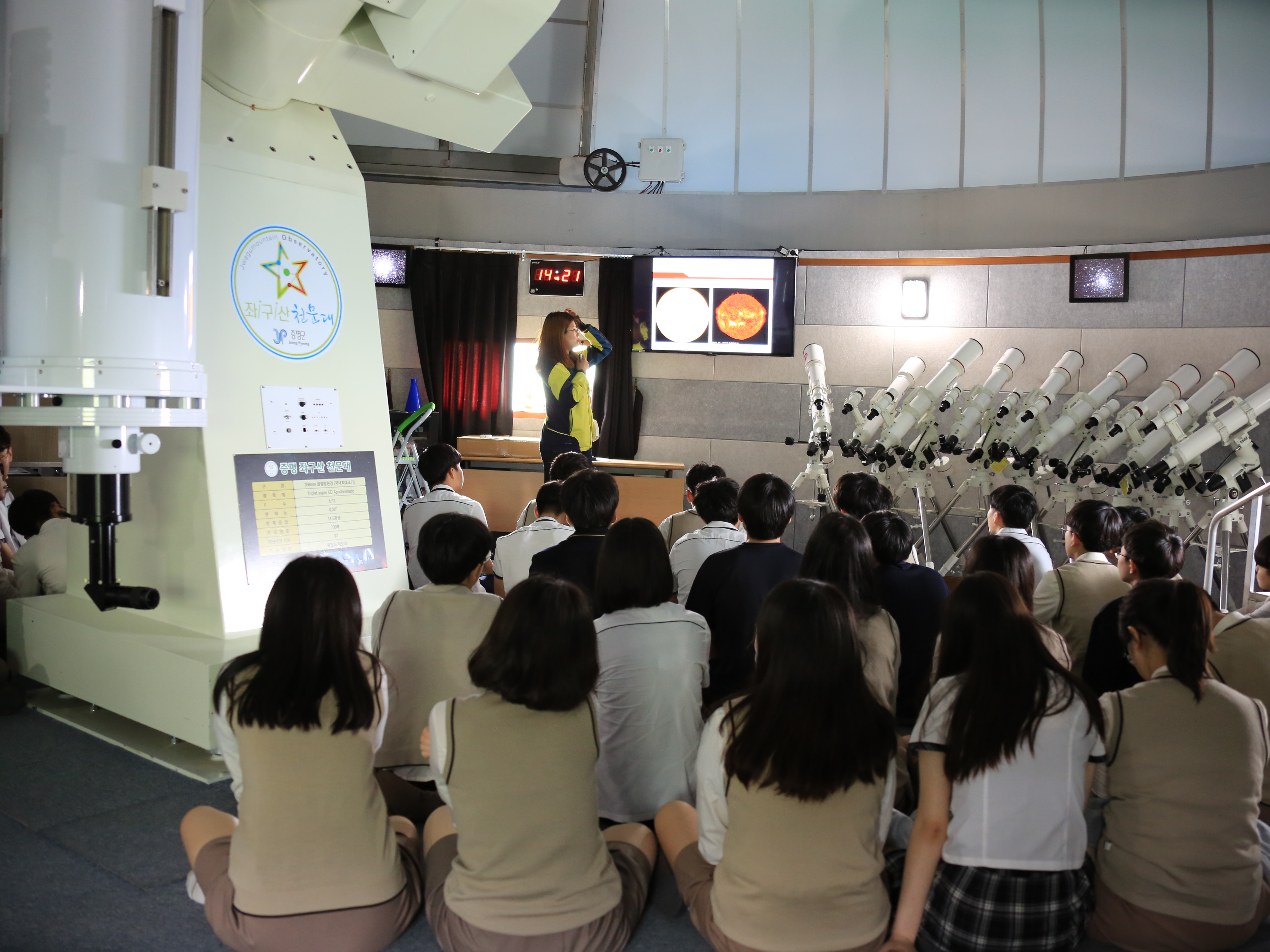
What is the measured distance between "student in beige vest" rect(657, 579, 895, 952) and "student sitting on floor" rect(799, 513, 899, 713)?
2.12 ft

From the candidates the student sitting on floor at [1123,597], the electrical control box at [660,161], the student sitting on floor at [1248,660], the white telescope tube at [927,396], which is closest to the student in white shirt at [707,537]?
the student sitting on floor at [1123,597]

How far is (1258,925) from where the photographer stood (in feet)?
7.01

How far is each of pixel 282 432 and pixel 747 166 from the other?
5845mm

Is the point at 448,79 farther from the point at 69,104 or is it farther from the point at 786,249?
the point at 786,249

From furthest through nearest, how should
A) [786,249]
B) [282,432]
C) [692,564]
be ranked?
[786,249] → [692,564] → [282,432]

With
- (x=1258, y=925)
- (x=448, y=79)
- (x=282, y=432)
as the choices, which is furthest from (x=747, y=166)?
(x=1258, y=925)

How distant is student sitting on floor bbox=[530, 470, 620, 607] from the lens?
3.21 metres

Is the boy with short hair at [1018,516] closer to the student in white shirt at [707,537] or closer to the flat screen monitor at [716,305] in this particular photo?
the student in white shirt at [707,537]

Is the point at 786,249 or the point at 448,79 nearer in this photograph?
the point at 448,79

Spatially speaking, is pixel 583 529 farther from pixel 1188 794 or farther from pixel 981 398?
pixel 981 398

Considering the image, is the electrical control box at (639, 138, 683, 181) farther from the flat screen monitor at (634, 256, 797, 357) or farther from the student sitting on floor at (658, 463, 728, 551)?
the student sitting on floor at (658, 463, 728, 551)

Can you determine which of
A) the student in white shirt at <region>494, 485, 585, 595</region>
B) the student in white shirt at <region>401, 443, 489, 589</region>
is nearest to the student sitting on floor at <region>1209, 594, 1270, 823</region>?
the student in white shirt at <region>494, 485, 585, 595</region>

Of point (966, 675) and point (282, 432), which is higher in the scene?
point (282, 432)

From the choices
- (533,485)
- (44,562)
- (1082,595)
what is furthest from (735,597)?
(533,485)
